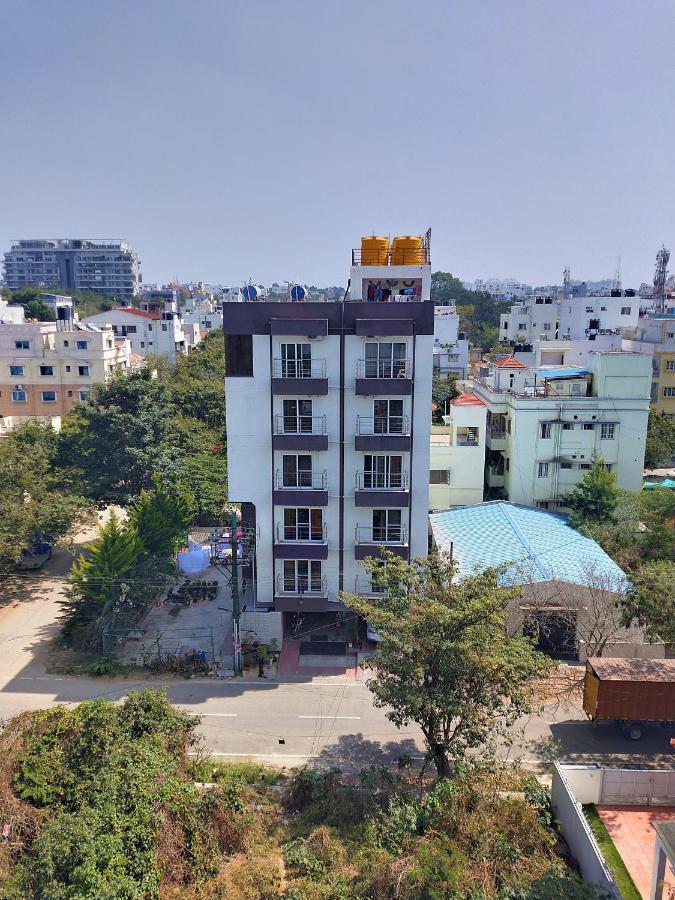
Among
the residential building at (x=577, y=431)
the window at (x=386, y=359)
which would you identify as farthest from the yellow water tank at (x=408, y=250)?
the residential building at (x=577, y=431)

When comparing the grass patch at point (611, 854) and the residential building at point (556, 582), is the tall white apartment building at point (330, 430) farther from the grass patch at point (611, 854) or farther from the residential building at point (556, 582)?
the grass patch at point (611, 854)

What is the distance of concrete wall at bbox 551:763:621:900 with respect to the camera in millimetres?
14266

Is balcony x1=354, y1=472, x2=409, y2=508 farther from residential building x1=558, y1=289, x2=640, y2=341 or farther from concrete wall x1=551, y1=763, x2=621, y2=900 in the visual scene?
residential building x1=558, y1=289, x2=640, y2=341

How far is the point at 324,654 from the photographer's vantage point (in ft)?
85.1

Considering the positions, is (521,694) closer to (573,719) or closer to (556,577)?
(573,719)

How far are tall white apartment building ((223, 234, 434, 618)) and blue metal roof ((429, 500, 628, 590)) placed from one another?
344 cm

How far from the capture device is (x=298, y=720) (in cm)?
2212

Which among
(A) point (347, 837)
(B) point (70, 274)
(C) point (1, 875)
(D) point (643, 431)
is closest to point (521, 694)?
(A) point (347, 837)

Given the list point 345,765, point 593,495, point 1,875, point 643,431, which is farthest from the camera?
point 643,431

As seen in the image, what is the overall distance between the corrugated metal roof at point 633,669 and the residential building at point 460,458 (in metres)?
14.7

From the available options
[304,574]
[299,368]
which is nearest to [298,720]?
[304,574]

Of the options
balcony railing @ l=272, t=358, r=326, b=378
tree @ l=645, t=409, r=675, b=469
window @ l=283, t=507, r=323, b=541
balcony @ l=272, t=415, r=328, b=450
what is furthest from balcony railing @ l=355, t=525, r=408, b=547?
tree @ l=645, t=409, r=675, b=469

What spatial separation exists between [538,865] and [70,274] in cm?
18775

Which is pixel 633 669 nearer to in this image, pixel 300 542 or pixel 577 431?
pixel 300 542
